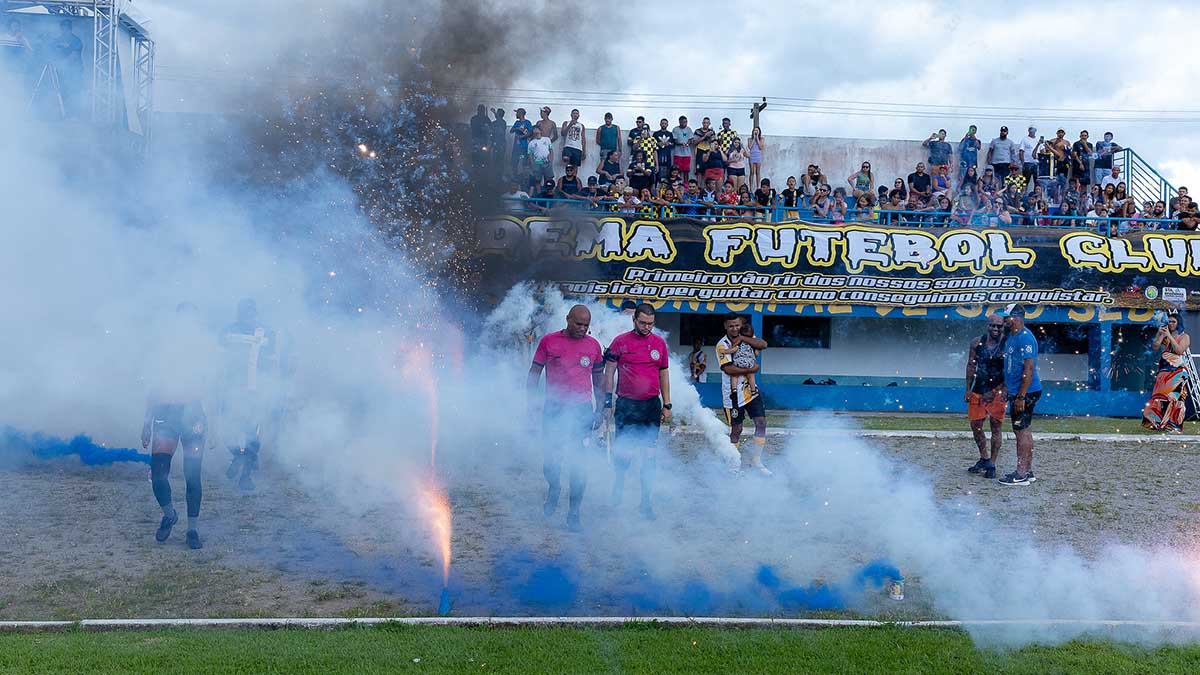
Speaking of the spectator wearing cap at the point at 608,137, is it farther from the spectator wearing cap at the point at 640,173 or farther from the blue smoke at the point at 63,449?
the blue smoke at the point at 63,449

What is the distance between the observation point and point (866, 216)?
20.8m

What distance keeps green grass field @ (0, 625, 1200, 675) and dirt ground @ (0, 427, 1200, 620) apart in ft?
1.64

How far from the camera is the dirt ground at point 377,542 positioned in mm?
5793

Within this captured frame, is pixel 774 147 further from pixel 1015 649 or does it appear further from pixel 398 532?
pixel 1015 649

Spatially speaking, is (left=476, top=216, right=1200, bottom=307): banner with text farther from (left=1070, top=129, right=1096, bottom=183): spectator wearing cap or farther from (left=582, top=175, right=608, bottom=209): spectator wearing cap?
(left=1070, top=129, right=1096, bottom=183): spectator wearing cap

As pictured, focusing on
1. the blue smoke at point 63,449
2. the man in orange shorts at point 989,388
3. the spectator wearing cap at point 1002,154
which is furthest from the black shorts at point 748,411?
the spectator wearing cap at point 1002,154

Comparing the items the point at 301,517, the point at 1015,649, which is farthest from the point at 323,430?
the point at 1015,649

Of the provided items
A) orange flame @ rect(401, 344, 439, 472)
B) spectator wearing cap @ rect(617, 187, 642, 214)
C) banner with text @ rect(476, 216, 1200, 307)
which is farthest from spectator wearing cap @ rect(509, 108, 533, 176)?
orange flame @ rect(401, 344, 439, 472)

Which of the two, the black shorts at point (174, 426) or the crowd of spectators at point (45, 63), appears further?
the crowd of spectators at point (45, 63)

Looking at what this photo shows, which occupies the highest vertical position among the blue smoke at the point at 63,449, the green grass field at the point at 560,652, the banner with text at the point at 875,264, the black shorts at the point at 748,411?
the banner with text at the point at 875,264

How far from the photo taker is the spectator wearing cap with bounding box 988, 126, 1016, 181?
22266 mm

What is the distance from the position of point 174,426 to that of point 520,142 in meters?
11.4

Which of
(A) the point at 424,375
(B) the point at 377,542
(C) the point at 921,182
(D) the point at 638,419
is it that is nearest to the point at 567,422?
(D) the point at 638,419

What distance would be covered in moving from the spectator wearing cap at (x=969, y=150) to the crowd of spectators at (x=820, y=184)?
26mm
